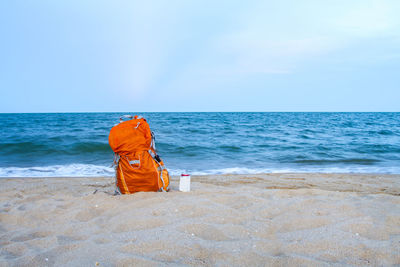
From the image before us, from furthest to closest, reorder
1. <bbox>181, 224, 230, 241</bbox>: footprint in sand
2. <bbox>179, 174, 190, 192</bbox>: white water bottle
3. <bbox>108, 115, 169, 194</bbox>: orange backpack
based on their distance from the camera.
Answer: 1. <bbox>179, 174, 190, 192</bbox>: white water bottle
2. <bbox>108, 115, 169, 194</bbox>: orange backpack
3. <bbox>181, 224, 230, 241</bbox>: footprint in sand

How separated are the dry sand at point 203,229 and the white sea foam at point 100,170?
3.32 metres

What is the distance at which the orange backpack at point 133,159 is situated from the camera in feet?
12.5

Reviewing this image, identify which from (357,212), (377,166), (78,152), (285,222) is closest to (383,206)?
(357,212)

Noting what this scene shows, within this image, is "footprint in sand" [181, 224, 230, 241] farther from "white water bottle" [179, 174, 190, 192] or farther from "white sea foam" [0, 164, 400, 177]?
"white sea foam" [0, 164, 400, 177]

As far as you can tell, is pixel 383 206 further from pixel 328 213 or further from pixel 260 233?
pixel 260 233

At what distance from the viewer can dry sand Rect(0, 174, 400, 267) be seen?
2.11 meters

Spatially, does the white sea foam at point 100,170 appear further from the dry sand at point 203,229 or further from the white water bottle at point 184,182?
the dry sand at point 203,229

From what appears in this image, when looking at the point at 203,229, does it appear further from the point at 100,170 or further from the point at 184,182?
the point at 100,170

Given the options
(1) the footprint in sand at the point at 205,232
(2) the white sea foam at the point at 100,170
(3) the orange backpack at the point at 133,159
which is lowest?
(2) the white sea foam at the point at 100,170

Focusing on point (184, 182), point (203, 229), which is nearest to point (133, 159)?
point (184, 182)

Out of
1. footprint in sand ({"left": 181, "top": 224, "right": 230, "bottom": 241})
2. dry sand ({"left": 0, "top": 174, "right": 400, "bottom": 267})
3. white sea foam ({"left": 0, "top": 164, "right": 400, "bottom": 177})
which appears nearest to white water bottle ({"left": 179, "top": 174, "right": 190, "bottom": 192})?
Answer: dry sand ({"left": 0, "top": 174, "right": 400, "bottom": 267})

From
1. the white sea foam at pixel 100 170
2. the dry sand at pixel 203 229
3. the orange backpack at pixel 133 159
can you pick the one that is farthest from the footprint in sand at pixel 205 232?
the white sea foam at pixel 100 170

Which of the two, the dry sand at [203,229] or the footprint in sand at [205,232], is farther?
the footprint in sand at [205,232]

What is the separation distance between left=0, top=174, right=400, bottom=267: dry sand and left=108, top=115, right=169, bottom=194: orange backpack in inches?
10.2
